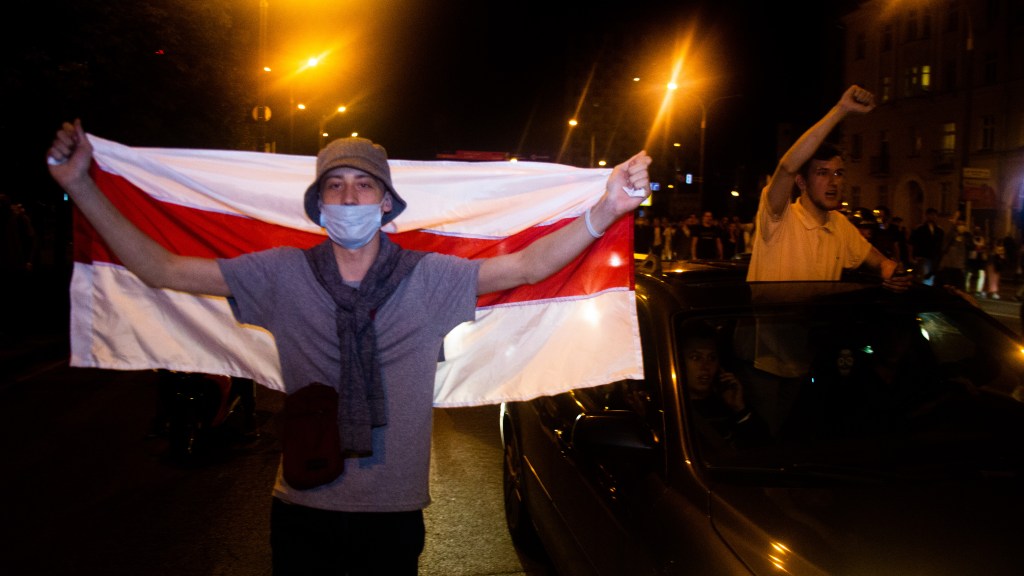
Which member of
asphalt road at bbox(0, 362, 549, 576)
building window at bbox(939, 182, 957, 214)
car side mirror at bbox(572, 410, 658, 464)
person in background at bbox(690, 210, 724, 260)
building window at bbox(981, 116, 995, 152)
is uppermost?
building window at bbox(981, 116, 995, 152)

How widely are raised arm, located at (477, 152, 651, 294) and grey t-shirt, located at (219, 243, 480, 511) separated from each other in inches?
3.4

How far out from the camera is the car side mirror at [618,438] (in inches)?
114

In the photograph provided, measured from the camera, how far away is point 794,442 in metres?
2.96

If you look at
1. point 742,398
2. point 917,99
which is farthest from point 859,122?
point 742,398

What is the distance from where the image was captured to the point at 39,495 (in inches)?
228

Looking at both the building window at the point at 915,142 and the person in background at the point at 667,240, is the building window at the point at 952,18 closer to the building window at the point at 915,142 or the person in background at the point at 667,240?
the building window at the point at 915,142

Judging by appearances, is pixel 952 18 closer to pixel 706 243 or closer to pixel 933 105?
pixel 933 105

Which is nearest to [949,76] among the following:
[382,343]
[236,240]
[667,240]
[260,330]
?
[667,240]

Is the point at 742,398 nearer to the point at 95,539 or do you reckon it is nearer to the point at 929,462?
the point at 929,462

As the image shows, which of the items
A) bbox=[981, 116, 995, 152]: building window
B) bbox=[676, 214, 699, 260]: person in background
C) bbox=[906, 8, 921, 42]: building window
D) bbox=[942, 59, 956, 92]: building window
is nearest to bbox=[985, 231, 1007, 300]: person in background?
bbox=[676, 214, 699, 260]: person in background

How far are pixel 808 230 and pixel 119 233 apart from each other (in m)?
3.31

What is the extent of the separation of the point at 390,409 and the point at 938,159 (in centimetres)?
4772

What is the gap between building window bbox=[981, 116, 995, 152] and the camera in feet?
131

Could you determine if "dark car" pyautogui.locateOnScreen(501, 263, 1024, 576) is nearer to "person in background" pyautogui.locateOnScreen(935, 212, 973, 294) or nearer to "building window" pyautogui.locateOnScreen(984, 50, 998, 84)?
"person in background" pyautogui.locateOnScreen(935, 212, 973, 294)
